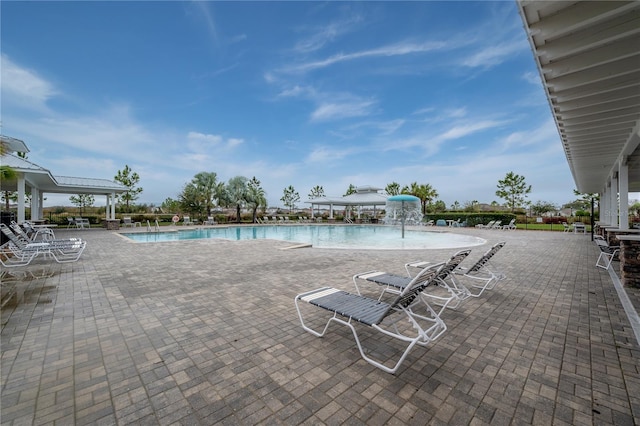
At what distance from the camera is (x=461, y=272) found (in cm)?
512

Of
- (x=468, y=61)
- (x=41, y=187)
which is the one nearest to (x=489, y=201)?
(x=468, y=61)

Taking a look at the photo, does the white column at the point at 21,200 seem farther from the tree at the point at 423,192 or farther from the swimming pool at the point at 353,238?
the tree at the point at 423,192

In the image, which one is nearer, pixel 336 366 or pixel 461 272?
pixel 336 366

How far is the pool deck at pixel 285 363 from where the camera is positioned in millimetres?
1971

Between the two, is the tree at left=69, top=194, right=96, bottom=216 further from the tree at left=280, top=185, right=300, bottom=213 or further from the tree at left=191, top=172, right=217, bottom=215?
the tree at left=280, top=185, right=300, bottom=213

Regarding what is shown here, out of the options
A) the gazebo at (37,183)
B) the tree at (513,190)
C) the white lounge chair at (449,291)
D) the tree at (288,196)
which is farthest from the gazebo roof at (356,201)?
the white lounge chair at (449,291)

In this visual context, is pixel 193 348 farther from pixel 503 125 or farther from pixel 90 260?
pixel 503 125

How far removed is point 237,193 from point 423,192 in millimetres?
23471

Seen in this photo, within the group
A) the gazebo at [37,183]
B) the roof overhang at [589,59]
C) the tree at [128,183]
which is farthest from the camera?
the tree at [128,183]

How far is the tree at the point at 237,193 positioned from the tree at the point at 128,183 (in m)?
12.8

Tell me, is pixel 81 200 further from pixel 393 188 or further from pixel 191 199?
pixel 393 188

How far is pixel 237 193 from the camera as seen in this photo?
31391 mm

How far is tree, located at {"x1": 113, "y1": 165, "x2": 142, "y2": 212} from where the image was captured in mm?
34469

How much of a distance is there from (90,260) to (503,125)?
110 ft
